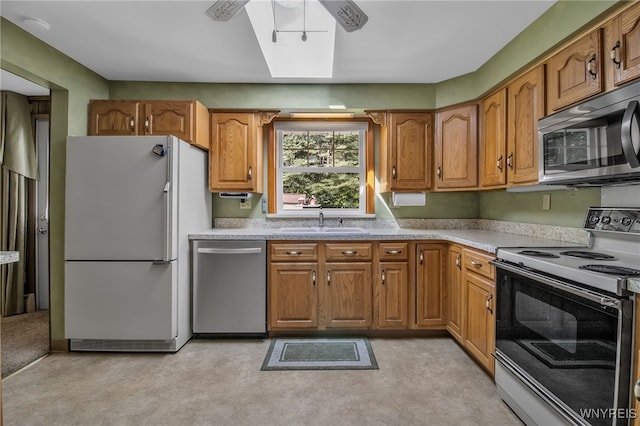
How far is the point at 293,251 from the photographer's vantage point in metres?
2.83

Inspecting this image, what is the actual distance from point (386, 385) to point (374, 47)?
241 centimetres

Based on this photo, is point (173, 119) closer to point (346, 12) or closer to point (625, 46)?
point (346, 12)

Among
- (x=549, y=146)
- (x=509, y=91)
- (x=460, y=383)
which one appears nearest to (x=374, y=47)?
(x=509, y=91)

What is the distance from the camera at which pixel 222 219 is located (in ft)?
11.3

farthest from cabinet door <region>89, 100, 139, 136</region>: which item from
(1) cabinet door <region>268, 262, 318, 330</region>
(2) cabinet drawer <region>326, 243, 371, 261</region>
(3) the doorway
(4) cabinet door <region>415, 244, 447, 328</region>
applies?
(4) cabinet door <region>415, 244, 447, 328</region>

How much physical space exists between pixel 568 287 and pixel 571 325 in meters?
0.17

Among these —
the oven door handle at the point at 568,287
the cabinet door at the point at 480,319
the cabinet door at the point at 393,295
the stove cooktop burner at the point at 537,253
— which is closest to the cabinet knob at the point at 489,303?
the cabinet door at the point at 480,319

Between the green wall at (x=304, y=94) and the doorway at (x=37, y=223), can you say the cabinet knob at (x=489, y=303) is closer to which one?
the green wall at (x=304, y=94)

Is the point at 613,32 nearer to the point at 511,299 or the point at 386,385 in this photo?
the point at 511,299

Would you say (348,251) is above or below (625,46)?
below

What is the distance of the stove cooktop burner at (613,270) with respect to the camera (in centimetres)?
125

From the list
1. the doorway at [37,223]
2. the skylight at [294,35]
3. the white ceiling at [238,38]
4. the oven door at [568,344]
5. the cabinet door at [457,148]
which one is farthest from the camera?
the doorway at [37,223]

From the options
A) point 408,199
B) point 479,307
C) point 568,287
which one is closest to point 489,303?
point 479,307

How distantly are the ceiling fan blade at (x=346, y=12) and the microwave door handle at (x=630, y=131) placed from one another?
48.2 inches
